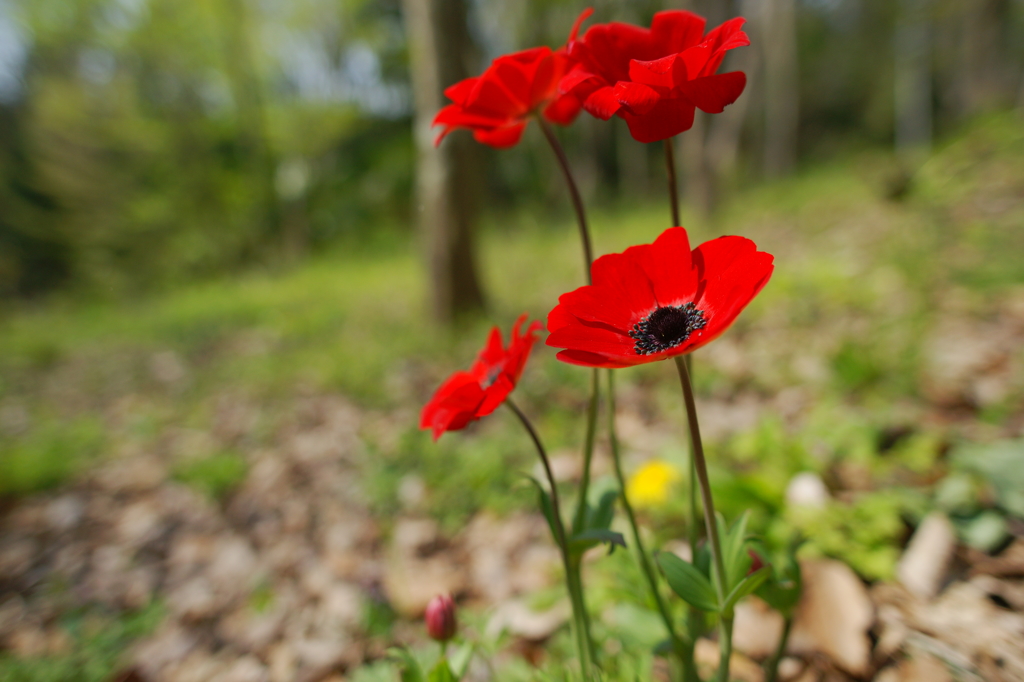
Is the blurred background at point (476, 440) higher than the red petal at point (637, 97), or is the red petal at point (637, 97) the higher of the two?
→ the red petal at point (637, 97)

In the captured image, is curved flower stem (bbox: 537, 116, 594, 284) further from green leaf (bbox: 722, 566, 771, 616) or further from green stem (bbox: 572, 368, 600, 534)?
green leaf (bbox: 722, 566, 771, 616)

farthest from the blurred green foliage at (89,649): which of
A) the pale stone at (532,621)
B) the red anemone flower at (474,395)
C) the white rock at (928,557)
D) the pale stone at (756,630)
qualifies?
the white rock at (928,557)

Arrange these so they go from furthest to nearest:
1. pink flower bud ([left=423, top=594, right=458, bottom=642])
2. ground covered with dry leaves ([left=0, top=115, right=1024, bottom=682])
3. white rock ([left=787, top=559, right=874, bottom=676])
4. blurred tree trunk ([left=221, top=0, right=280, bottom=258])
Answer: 1. blurred tree trunk ([left=221, top=0, right=280, bottom=258])
2. ground covered with dry leaves ([left=0, top=115, right=1024, bottom=682])
3. white rock ([left=787, top=559, right=874, bottom=676])
4. pink flower bud ([left=423, top=594, right=458, bottom=642])

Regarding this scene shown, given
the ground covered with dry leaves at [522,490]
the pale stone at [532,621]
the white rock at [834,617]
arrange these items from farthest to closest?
the pale stone at [532,621] < the ground covered with dry leaves at [522,490] < the white rock at [834,617]

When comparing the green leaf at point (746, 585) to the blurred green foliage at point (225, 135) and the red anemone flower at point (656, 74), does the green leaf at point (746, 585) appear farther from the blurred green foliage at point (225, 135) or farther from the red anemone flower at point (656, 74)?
the blurred green foliage at point (225, 135)

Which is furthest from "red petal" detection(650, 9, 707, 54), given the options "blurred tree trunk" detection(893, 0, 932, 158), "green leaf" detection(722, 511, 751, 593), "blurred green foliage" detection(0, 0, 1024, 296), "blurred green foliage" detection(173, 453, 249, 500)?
"blurred tree trunk" detection(893, 0, 932, 158)

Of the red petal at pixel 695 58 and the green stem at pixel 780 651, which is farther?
the green stem at pixel 780 651
